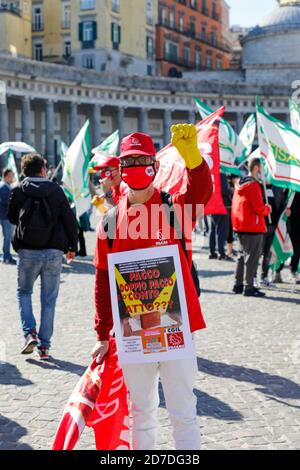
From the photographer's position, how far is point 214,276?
512 inches

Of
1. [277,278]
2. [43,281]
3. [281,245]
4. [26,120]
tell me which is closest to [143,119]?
[26,120]

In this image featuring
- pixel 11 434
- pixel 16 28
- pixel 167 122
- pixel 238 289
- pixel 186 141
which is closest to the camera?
pixel 186 141

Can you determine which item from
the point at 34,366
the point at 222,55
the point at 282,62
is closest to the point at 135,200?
the point at 34,366

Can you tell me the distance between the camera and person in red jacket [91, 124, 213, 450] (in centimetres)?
377

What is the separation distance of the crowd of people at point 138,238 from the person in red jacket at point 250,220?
15 millimetres

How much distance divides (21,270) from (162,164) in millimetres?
2153

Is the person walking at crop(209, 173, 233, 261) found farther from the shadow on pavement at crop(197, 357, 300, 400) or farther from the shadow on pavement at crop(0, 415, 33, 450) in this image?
the shadow on pavement at crop(0, 415, 33, 450)

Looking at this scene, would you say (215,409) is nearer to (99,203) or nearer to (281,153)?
(281,153)

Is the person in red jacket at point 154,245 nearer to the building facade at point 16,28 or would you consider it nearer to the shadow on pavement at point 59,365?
the shadow on pavement at point 59,365

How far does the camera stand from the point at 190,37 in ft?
228

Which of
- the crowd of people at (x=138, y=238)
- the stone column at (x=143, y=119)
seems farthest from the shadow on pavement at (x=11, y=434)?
the stone column at (x=143, y=119)

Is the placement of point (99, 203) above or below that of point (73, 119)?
below

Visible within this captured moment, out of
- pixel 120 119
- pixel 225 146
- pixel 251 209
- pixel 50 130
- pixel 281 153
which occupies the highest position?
pixel 120 119

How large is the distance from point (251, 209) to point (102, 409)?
23.1ft
